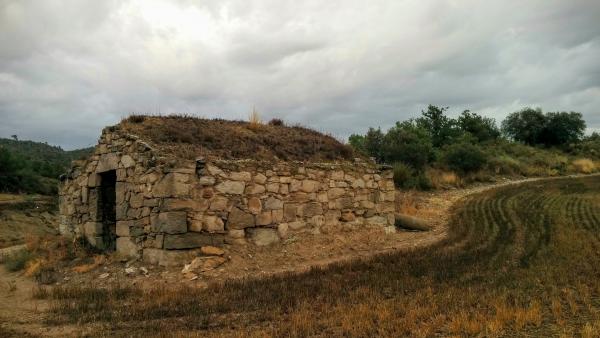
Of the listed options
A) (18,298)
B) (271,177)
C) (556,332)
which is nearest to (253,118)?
(271,177)

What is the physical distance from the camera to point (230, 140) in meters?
11.7

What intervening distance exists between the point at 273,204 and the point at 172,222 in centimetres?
243

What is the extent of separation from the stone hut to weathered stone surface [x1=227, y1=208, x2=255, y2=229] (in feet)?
0.07

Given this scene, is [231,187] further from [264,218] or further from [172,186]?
[172,186]

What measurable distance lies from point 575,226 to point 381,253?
598 cm

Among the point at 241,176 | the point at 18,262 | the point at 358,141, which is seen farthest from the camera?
the point at 358,141

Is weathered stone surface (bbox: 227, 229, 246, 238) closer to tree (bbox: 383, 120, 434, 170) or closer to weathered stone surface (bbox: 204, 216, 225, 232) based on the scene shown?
weathered stone surface (bbox: 204, 216, 225, 232)

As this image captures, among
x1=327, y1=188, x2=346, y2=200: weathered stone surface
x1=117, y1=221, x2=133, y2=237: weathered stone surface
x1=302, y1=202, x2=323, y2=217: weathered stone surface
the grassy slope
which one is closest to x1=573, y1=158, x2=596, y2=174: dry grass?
the grassy slope

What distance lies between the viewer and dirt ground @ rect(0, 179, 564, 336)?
7043mm

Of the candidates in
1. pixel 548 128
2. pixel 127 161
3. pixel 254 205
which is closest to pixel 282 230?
pixel 254 205

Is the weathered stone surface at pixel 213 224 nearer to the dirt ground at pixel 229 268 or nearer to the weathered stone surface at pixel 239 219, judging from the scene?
the weathered stone surface at pixel 239 219

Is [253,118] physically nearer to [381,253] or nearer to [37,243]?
[381,253]

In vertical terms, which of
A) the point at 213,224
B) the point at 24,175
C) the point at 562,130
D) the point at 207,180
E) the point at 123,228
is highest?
the point at 562,130

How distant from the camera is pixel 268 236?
10578mm
